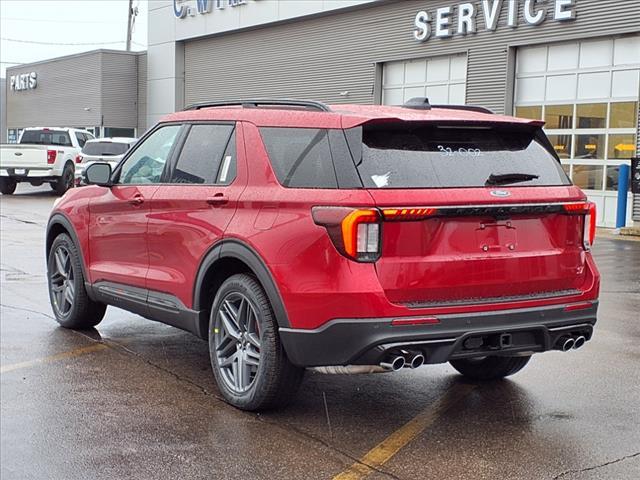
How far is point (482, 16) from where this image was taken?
2192cm

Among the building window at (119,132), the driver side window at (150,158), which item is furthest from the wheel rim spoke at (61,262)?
the building window at (119,132)

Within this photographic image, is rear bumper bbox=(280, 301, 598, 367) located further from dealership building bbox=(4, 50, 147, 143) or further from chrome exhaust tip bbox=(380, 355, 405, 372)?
dealership building bbox=(4, 50, 147, 143)

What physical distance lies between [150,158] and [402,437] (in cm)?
286

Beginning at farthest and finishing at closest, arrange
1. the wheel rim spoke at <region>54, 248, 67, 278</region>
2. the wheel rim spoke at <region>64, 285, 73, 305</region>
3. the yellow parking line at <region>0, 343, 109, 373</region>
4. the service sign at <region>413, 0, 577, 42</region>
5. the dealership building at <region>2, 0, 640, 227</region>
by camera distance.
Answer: the service sign at <region>413, 0, 577, 42</region>
the dealership building at <region>2, 0, 640, 227</region>
the wheel rim spoke at <region>54, 248, 67, 278</region>
the wheel rim spoke at <region>64, 285, 73, 305</region>
the yellow parking line at <region>0, 343, 109, 373</region>

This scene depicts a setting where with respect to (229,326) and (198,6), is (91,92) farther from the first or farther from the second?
(229,326)

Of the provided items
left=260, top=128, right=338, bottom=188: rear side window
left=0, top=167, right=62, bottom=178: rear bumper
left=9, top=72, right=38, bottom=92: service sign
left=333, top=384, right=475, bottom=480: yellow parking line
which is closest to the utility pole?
left=9, top=72, right=38, bottom=92: service sign

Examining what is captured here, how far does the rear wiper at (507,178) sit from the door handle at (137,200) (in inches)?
101

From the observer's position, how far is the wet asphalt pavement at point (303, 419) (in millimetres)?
4340

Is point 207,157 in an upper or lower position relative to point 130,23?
lower

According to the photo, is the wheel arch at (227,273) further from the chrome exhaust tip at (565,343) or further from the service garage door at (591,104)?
the service garage door at (591,104)

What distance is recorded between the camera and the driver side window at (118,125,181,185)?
623 centimetres

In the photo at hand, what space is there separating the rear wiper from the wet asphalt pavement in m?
1.36

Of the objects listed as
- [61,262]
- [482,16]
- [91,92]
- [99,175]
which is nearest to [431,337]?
[99,175]

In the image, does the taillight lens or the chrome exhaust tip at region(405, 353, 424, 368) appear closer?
the chrome exhaust tip at region(405, 353, 424, 368)
